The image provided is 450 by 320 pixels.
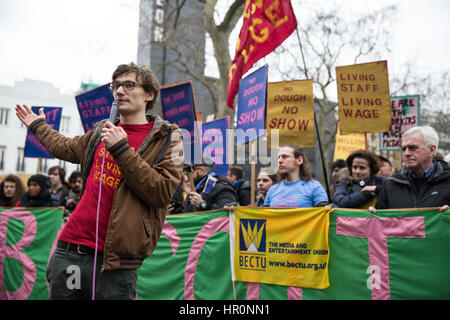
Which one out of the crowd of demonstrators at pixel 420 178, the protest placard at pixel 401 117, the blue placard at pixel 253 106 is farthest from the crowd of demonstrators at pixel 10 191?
the protest placard at pixel 401 117

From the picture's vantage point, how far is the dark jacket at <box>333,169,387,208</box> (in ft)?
15.5

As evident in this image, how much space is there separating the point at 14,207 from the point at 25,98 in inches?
1405

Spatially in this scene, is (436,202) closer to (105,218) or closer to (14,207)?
(105,218)

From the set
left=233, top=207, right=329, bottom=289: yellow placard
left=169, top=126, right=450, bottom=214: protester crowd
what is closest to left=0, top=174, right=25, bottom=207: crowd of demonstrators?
left=169, top=126, right=450, bottom=214: protester crowd

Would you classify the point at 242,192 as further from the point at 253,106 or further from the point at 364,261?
the point at 364,261

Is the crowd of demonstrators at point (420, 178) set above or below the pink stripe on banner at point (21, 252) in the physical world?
above

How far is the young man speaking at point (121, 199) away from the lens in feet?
6.72

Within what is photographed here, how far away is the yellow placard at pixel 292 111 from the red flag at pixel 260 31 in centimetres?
57

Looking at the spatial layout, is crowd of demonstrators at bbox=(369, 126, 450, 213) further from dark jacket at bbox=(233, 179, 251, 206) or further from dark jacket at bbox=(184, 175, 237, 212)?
dark jacket at bbox=(233, 179, 251, 206)

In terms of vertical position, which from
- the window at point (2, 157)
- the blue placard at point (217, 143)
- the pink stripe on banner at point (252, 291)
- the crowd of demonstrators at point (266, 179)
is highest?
the window at point (2, 157)

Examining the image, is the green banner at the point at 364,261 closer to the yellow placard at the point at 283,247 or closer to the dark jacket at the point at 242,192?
the yellow placard at the point at 283,247

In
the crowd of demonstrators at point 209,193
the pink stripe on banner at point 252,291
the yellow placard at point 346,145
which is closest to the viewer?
the pink stripe on banner at point 252,291

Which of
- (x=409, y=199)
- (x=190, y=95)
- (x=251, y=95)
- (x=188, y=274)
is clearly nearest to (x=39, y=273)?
(x=188, y=274)

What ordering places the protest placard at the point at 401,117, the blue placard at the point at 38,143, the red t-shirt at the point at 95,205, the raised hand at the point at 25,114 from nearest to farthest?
the red t-shirt at the point at 95,205 < the raised hand at the point at 25,114 < the protest placard at the point at 401,117 < the blue placard at the point at 38,143
